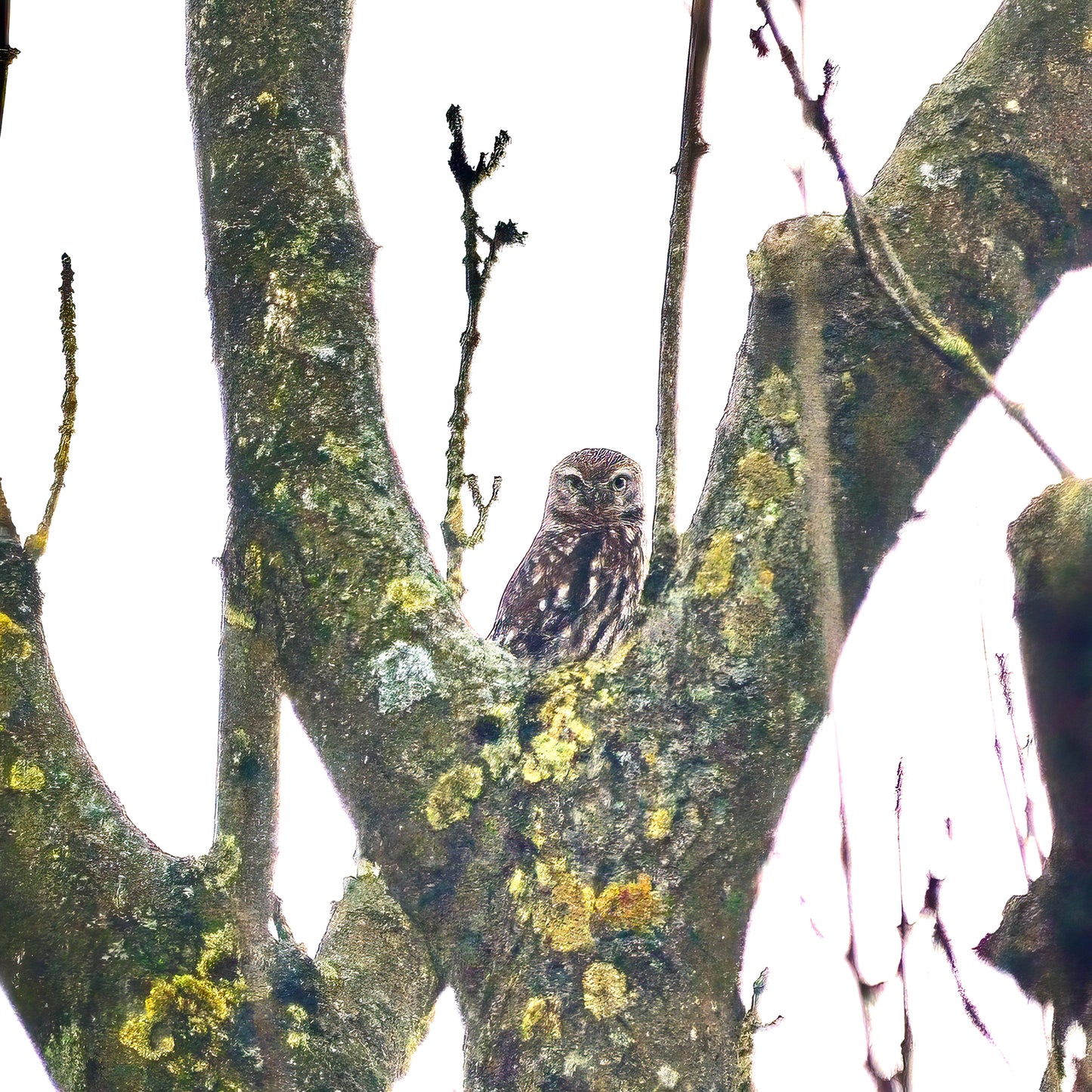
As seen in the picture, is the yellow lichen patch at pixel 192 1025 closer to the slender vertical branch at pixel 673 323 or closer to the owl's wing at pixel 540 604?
the slender vertical branch at pixel 673 323

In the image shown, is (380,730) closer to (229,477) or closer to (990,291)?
(229,477)

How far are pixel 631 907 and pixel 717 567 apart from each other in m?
0.56

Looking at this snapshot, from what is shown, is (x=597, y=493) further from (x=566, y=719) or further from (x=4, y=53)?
(x=4, y=53)

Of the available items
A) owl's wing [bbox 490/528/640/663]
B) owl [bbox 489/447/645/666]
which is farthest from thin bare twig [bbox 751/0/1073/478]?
owl's wing [bbox 490/528/640/663]

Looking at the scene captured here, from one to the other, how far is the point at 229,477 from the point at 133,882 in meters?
0.79

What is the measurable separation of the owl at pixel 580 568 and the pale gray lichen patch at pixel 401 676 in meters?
3.07

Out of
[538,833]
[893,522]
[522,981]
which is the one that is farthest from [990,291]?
[522,981]

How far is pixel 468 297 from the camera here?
8.11 ft

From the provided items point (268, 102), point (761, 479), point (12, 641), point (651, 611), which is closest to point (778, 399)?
point (761, 479)

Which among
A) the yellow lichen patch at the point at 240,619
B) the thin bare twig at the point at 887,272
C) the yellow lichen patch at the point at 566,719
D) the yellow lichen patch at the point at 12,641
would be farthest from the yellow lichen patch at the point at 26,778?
the thin bare twig at the point at 887,272

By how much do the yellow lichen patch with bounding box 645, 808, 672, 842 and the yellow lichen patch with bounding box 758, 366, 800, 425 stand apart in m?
0.69

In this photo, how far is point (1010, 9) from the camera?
2.63 metres

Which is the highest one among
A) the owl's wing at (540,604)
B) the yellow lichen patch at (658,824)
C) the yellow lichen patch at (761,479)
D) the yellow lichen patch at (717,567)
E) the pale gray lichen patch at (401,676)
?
the owl's wing at (540,604)

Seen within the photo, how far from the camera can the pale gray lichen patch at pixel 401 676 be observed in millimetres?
2311
